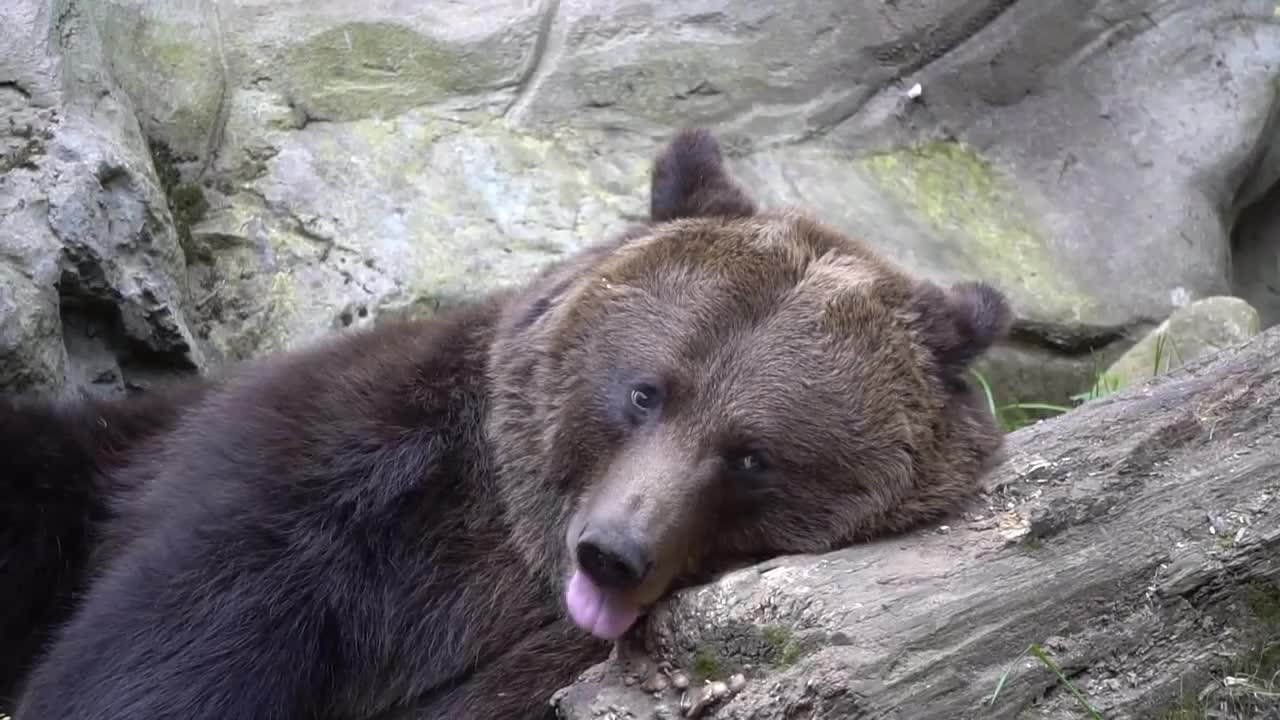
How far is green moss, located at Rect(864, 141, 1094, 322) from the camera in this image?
24.1 ft

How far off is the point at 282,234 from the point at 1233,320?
13.7 ft

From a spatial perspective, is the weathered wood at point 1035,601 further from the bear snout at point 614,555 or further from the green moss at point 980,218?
the green moss at point 980,218

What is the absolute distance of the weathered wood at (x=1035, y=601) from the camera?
3.12 metres

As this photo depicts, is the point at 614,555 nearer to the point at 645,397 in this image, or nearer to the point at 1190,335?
the point at 645,397

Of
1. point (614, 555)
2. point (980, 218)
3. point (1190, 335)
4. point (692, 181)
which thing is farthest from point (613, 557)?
point (980, 218)

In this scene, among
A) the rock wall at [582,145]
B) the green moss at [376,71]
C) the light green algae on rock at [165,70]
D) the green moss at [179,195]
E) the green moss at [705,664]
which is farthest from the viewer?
the green moss at [376,71]

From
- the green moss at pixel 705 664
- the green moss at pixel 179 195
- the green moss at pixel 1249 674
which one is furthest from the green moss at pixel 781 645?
the green moss at pixel 179 195

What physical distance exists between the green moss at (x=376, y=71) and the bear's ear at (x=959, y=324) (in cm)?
364

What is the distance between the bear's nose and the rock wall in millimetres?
2723

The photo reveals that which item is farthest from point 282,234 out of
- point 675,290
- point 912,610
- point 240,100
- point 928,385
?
point 912,610

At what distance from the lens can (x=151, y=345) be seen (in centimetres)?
547

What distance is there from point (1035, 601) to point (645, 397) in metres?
1.06

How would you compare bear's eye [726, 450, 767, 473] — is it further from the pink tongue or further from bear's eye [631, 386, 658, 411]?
the pink tongue

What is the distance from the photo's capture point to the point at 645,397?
144 inches
